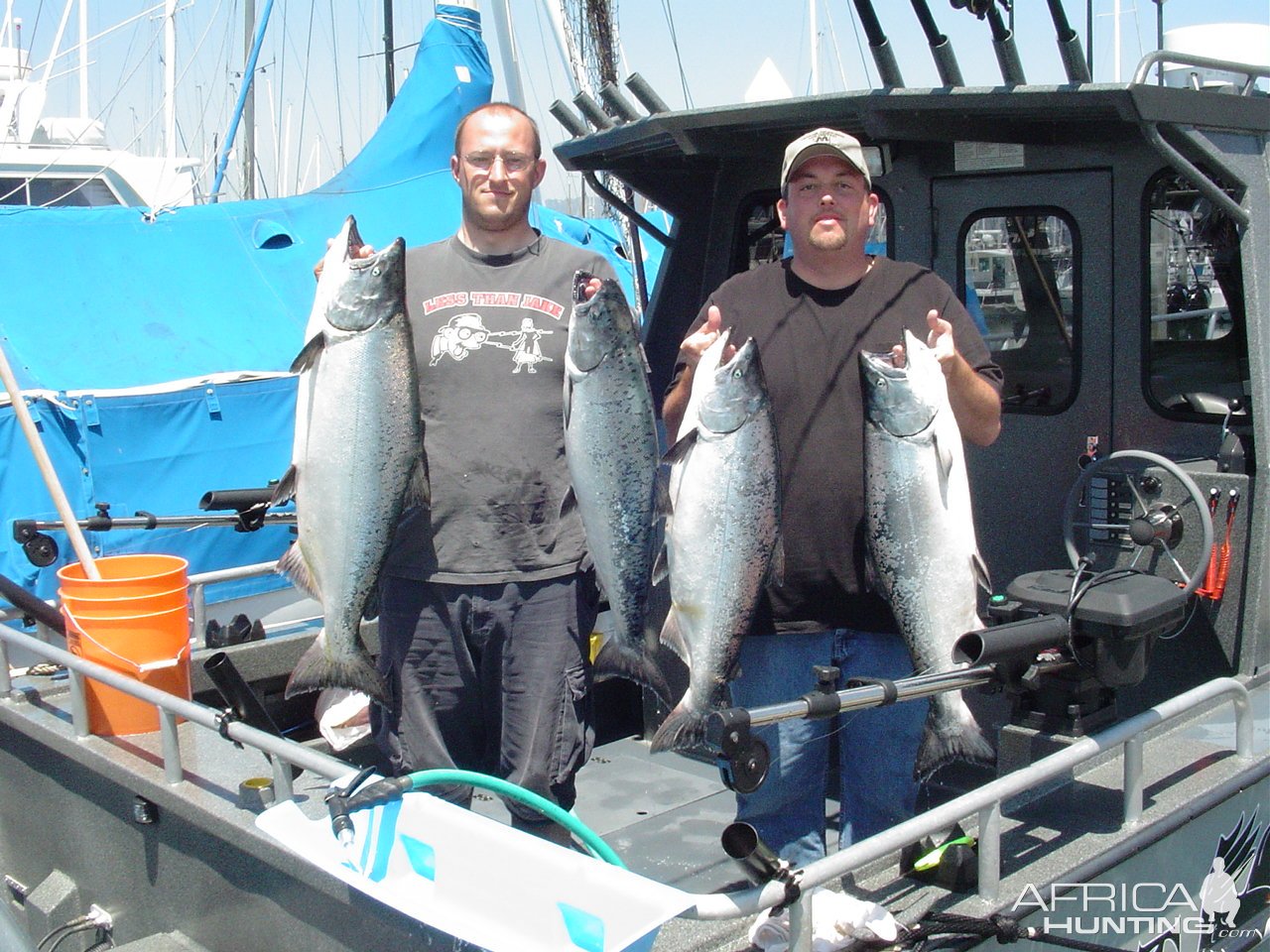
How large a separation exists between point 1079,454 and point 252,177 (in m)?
16.5

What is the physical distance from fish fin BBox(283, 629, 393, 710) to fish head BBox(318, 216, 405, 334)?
82cm

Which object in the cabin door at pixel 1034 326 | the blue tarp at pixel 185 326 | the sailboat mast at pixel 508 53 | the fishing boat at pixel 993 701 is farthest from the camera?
the sailboat mast at pixel 508 53

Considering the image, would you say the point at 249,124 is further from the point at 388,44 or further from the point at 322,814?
the point at 322,814

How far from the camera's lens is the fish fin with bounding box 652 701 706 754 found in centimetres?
300

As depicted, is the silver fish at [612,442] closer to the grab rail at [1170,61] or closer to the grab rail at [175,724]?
Result: the grab rail at [175,724]

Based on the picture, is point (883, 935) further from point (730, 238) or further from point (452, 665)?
point (730, 238)

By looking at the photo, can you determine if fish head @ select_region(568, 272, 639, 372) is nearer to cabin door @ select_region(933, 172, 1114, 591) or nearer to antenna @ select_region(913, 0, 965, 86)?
antenna @ select_region(913, 0, 965, 86)

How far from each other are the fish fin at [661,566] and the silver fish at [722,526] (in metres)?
0.12

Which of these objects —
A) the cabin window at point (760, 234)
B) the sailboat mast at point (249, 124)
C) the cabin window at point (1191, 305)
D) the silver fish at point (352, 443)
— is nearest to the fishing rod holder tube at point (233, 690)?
the silver fish at point (352, 443)

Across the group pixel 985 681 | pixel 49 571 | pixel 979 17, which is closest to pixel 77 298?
pixel 49 571

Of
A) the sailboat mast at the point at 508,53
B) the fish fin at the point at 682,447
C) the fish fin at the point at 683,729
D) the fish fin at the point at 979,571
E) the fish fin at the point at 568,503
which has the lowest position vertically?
the fish fin at the point at 683,729

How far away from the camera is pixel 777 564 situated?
307cm

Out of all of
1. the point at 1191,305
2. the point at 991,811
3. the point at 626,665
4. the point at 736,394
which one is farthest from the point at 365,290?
the point at 1191,305

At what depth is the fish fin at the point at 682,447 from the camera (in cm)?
307
